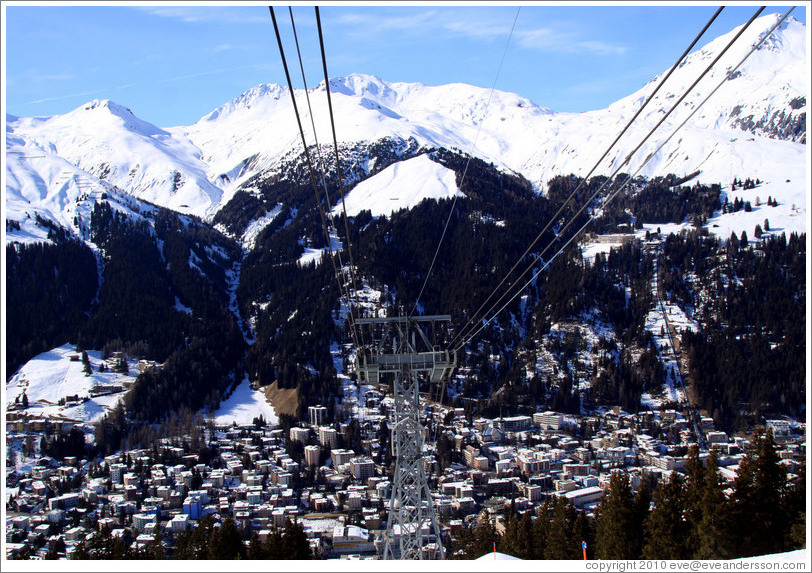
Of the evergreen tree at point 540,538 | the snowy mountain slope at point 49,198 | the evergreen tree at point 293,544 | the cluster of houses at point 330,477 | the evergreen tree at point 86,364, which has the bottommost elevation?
the cluster of houses at point 330,477

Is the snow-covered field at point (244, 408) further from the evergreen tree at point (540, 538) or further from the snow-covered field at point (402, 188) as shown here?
the evergreen tree at point (540, 538)

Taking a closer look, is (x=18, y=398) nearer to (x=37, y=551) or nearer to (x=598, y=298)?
(x=37, y=551)

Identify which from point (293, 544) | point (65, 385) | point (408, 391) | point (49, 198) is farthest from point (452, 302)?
point (408, 391)

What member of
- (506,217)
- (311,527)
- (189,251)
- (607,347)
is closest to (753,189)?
(506,217)

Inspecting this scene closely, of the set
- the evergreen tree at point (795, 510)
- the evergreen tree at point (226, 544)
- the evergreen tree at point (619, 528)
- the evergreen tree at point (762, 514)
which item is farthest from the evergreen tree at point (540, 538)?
the evergreen tree at point (226, 544)

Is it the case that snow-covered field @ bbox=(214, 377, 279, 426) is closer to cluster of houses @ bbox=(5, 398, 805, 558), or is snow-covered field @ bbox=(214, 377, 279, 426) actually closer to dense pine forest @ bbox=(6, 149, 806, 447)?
dense pine forest @ bbox=(6, 149, 806, 447)

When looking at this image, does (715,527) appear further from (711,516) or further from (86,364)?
(86,364)
